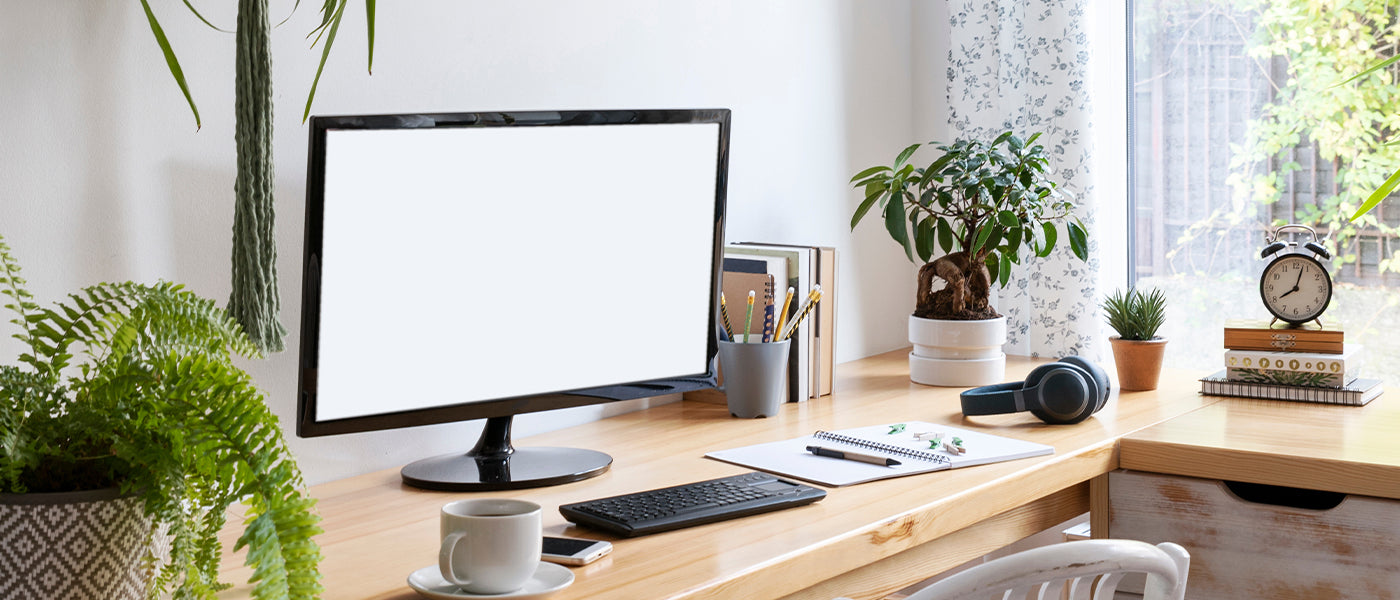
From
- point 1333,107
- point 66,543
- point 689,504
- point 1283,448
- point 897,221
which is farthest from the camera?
point 1333,107

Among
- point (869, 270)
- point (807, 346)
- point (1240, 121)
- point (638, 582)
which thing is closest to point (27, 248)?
point (638, 582)

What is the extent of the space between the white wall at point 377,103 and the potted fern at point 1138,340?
0.50 metres

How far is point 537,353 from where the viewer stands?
140 cm

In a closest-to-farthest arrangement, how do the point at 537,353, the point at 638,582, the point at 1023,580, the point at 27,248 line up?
the point at 1023,580 < the point at 638,582 < the point at 27,248 < the point at 537,353

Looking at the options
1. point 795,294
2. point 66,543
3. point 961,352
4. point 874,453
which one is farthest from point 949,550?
point 66,543

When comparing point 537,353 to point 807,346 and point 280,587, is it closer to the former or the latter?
point 807,346

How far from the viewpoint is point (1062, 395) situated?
5.31 ft

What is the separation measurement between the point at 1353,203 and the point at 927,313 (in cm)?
84

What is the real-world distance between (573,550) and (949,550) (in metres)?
0.48

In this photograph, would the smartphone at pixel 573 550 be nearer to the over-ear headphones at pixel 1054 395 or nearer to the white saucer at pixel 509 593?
the white saucer at pixel 509 593

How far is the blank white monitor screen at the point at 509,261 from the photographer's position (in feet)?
4.07

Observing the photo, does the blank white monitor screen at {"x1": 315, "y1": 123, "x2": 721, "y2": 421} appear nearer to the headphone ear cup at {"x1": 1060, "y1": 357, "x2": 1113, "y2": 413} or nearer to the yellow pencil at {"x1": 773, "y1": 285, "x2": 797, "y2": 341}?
the yellow pencil at {"x1": 773, "y1": 285, "x2": 797, "y2": 341}

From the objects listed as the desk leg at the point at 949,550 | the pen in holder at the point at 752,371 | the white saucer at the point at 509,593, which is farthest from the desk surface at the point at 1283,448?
the white saucer at the point at 509,593

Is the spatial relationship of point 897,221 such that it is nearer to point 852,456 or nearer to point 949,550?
point 852,456
